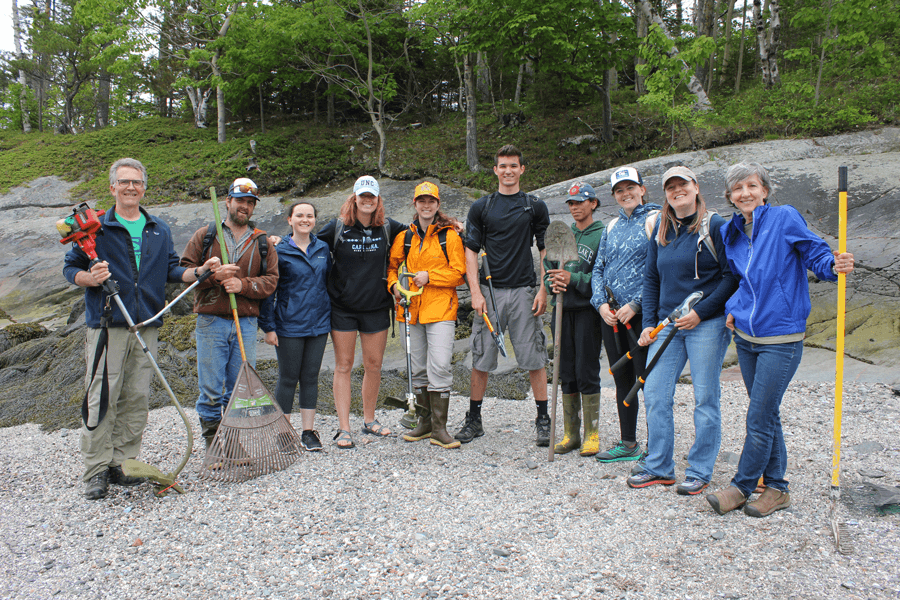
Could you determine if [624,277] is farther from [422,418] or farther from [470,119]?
[470,119]

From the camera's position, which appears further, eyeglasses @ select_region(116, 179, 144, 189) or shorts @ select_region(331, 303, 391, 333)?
shorts @ select_region(331, 303, 391, 333)

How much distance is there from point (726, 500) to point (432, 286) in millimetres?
2875

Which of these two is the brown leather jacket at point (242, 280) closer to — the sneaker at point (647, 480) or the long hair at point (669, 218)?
the long hair at point (669, 218)

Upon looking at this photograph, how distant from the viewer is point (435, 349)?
5.13 meters

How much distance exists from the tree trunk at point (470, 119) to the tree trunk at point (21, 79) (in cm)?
2599

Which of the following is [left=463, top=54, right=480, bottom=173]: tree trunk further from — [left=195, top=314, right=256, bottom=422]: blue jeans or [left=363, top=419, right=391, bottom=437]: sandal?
[left=195, top=314, right=256, bottom=422]: blue jeans

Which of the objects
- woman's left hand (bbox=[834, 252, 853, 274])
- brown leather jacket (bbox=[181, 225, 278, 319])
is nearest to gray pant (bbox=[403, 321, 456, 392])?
brown leather jacket (bbox=[181, 225, 278, 319])

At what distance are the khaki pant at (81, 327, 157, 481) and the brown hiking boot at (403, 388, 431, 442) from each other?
2.29m

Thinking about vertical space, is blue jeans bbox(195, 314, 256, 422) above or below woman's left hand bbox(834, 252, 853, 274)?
below

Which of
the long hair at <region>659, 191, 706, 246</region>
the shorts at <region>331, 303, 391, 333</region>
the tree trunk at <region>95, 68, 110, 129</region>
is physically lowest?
the shorts at <region>331, 303, 391, 333</region>

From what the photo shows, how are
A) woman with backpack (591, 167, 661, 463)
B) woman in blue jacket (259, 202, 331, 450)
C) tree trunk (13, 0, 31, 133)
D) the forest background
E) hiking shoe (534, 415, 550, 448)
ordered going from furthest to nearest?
tree trunk (13, 0, 31, 133)
the forest background
hiking shoe (534, 415, 550, 448)
woman in blue jacket (259, 202, 331, 450)
woman with backpack (591, 167, 661, 463)

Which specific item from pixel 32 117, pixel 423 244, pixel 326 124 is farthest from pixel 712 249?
pixel 32 117

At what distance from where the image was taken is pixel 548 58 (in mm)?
17000

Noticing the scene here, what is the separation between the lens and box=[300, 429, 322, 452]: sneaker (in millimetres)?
5121
